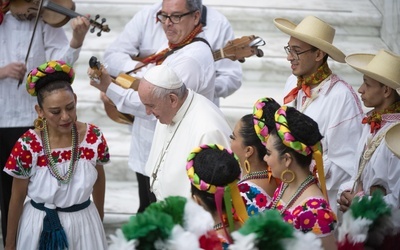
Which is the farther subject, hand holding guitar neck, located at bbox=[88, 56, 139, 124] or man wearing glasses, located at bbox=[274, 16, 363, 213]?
hand holding guitar neck, located at bbox=[88, 56, 139, 124]

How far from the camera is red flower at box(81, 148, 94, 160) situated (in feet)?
17.7

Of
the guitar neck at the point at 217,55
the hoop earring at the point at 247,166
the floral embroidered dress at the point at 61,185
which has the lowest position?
the floral embroidered dress at the point at 61,185

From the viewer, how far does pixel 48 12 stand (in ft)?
20.3

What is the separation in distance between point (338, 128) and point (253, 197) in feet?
3.32

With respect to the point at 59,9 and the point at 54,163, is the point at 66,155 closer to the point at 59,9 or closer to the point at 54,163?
the point at 54,163

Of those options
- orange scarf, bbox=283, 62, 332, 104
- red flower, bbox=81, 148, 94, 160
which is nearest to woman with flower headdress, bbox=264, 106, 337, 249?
orange scarf, bbox=283, 62, 332, 104

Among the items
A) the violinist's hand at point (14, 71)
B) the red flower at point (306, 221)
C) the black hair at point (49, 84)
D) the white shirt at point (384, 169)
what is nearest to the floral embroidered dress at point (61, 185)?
the black hair at point (49, 84)

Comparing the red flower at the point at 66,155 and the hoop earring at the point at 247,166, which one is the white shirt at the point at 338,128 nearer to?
the hoop earring at the point at 247,166

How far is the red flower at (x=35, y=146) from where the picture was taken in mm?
5281

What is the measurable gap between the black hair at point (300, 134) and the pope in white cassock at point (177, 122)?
0.67m

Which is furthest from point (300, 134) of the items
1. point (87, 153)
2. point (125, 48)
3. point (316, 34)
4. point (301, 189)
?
point (125, 48)

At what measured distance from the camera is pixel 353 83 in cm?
844

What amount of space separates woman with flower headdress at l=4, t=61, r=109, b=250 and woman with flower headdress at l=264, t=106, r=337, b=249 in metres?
1.41

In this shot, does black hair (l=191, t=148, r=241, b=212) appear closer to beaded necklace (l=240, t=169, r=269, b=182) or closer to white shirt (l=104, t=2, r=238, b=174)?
beaded necklace (l=240, t=169, r=269, b=182)
